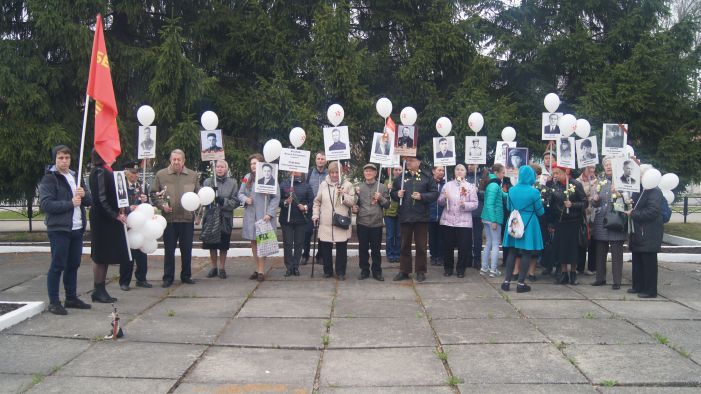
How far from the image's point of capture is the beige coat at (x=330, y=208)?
31.5 ft

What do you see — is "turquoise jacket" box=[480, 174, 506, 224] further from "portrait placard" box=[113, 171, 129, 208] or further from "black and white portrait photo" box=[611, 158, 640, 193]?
"portrait placard" box=[113, 171, 129, 208]

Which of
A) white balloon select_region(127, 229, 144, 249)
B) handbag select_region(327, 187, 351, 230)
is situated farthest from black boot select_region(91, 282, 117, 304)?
handbag select_region(327, 187, 351, 230)

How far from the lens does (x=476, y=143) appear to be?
10.9m

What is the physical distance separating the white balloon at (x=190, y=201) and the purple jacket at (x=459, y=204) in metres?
3.87

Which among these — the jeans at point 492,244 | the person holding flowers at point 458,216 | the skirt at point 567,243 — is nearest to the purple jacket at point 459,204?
the person holding flowers at point 458,216

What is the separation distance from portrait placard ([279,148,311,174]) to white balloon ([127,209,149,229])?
2321mm

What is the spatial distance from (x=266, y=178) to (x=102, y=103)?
8.60 feet

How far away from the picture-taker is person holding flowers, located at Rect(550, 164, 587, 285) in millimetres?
9305

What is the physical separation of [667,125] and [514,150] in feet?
24.7

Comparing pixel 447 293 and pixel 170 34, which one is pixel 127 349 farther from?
pixel 170 34

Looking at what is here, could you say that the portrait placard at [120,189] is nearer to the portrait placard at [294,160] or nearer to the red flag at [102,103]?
the red flag at [102,103]

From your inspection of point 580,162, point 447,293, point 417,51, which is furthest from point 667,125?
point 447,293

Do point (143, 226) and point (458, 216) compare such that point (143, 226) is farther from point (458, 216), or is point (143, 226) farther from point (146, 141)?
point (458, 216)

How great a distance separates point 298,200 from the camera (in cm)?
987
